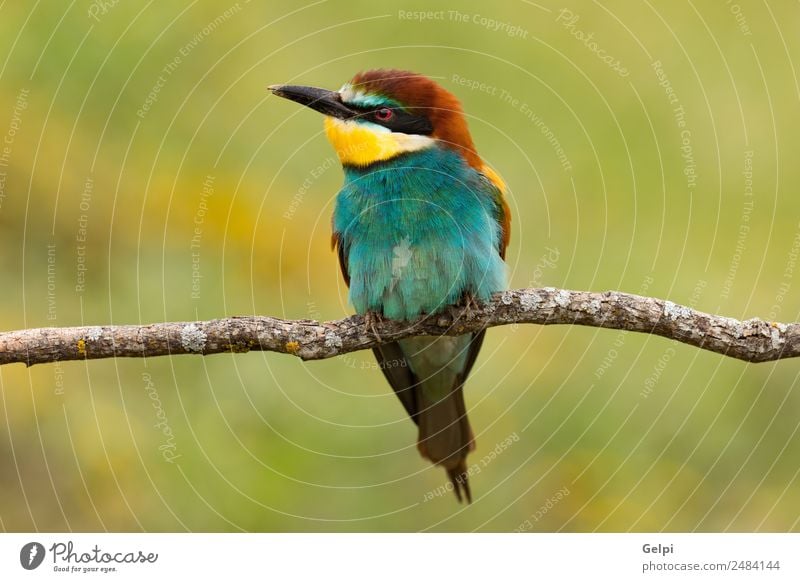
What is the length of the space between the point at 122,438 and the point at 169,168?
114cm

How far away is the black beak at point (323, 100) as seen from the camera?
10.3 ft

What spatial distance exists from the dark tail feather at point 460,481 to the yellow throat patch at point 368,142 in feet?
4.31

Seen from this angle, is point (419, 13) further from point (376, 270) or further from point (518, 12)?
point (376, 270)

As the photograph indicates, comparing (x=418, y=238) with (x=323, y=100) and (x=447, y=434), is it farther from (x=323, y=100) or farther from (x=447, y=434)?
(x=447, y=434)

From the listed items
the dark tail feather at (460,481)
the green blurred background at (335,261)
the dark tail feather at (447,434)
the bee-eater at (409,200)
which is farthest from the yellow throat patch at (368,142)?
the dark tail feather at (460,481)

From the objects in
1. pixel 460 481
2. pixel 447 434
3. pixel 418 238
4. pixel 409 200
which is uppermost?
pixel 409 200

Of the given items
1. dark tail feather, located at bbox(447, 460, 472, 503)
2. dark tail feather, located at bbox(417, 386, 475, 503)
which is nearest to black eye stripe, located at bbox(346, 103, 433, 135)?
dark tail feather, located at bbox(417, 386, 475, 503)

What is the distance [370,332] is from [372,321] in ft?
0.25

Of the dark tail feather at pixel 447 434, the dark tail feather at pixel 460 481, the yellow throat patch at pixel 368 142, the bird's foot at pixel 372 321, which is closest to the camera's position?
the bird's foot at pixel 372 321

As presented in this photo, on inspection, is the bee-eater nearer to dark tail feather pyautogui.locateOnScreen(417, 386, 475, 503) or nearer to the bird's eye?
the bird's eye

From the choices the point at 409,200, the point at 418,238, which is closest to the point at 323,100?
the point at 409,200

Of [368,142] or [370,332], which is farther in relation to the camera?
[368,142]

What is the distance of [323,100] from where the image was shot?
312 cm

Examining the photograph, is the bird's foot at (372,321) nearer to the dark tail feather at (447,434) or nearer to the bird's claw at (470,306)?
the bird's claw at (470,306)
